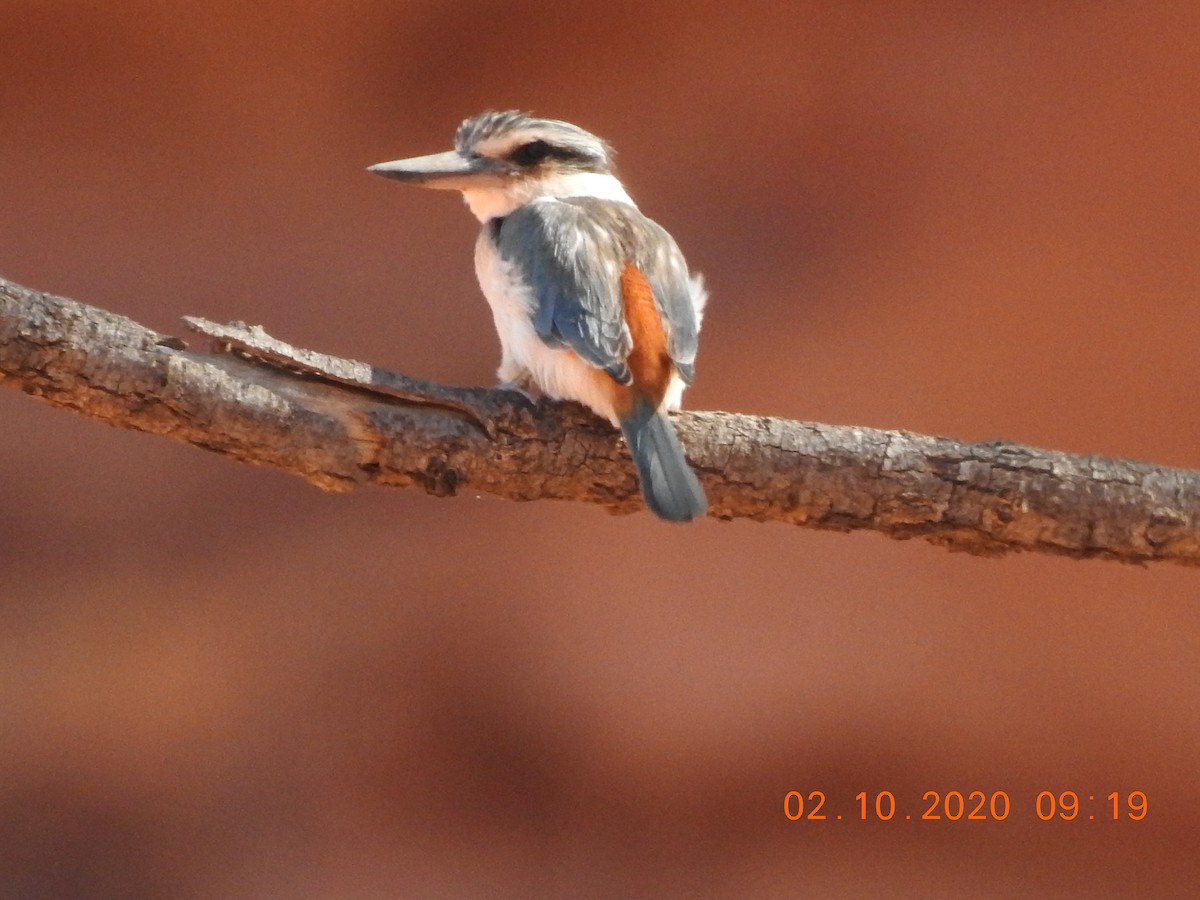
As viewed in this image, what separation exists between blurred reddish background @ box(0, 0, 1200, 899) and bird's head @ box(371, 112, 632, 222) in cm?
127

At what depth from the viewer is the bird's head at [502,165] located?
2.32 metres

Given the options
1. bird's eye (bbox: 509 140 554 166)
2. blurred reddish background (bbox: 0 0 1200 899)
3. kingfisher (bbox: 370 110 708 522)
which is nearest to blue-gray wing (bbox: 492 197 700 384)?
kingfisher (bbox: 370 110 708 522)

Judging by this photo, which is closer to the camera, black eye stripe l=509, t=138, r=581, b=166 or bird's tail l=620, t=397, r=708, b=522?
bird's tail l=620, t=397, r=708, b=522

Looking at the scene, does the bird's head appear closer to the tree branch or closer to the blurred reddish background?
the tree branch

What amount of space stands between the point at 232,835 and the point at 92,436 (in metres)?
1.21

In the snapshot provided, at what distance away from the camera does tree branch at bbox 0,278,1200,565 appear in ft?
5.68

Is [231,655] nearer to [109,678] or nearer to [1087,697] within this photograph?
[109,678]

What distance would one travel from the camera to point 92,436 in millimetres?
3576

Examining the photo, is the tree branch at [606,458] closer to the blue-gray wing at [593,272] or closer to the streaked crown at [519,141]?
the blue-gray wing at [593,272]

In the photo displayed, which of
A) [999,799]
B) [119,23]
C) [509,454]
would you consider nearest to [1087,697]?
[999,799]

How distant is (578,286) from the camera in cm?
198
